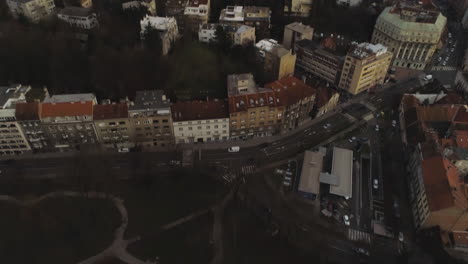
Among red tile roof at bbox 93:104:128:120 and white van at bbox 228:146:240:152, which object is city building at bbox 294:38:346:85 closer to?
white van at bbox 228:146:240:152

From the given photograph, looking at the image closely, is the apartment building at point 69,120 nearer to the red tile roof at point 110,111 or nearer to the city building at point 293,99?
the red tile roof at point 110,111

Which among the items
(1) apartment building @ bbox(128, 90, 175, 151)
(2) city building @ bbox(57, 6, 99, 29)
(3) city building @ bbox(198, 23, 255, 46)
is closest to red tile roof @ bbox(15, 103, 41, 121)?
(1) apartment building @ bbox(128, 90, 175, 151)

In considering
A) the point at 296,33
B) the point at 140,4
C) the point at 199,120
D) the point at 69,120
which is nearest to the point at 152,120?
the point at 199,120

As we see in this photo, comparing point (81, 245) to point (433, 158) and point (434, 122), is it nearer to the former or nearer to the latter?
point (433, 158)

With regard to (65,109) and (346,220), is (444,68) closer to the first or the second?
(346,220)

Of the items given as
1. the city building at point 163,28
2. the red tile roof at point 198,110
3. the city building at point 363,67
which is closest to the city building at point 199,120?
the red tile roof at point 198,110

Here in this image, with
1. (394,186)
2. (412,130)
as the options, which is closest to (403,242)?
(394,186)
